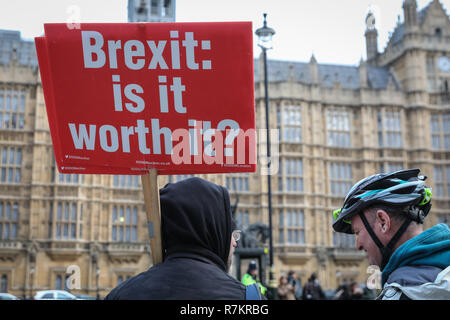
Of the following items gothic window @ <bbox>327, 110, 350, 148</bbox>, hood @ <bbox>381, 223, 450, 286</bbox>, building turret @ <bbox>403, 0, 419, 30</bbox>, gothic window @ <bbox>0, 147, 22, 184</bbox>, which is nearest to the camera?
hood @ <bbox>381, 223, 450, 286</bbox>

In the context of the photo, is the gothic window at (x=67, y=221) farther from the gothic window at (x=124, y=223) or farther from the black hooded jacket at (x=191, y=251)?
the black hooded jacket at (x=191, y=251)

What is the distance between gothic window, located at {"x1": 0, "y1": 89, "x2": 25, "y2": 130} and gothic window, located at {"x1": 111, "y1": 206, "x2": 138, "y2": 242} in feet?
22.4

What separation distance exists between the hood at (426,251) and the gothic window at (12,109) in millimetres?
28806

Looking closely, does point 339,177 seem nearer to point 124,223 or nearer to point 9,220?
point 124,223

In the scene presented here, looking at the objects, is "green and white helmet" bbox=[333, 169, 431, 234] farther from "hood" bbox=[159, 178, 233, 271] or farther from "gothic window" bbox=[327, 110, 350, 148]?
"gothic window" bbox=[327, 110, 350, 148]

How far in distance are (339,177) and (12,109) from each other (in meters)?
18.6

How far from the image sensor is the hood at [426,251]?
84.4 inches

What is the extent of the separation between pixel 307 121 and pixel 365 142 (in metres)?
3.77

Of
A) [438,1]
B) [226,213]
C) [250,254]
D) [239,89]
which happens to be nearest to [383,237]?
[226,213]

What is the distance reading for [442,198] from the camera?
32.2 m

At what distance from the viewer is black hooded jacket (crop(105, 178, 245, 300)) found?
6.64 ft

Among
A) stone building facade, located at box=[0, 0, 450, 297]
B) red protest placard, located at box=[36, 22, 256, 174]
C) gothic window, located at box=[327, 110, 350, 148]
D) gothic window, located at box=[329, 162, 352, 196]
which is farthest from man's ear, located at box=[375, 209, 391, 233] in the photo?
gothic window, located at box=[327, 110, 350, 148]

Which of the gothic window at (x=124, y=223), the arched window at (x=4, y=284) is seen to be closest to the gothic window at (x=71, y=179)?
the gothic window at (x=124, y=223)

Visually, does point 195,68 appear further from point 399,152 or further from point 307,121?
point 399,152
